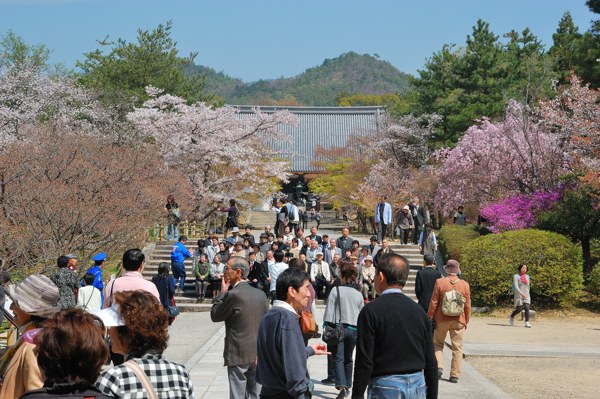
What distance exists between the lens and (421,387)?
3.91 meters

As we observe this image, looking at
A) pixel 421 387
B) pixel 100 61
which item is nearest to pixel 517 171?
pixel 421 387

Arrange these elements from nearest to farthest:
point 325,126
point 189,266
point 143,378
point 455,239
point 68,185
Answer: point 143,378 < point 68,185 < point 189,266 < point 455,239 < point 325,126

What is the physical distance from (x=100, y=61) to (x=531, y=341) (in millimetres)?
28424

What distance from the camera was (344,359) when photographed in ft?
24.3

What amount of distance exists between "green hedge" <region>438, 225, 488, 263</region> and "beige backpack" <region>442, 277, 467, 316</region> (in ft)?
31.2

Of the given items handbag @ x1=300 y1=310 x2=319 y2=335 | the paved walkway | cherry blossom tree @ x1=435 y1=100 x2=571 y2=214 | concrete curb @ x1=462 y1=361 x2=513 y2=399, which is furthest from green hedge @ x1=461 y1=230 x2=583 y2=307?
handbag @ x1=300 y1=310 x2=319 y2=335

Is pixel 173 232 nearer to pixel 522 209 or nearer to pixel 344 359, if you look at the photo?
pixel 522 209

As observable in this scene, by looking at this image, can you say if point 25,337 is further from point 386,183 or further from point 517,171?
point 386,183

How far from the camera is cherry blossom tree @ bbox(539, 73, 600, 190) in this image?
56.5ft

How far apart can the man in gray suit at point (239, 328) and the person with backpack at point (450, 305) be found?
334 cm

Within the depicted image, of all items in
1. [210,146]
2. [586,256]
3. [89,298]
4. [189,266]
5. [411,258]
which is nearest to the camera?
[89,298]

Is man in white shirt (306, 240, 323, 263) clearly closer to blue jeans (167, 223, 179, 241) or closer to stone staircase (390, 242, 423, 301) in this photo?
stone staircase (390, 242, 423, 301)

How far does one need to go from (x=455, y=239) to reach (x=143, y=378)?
16.8 meters

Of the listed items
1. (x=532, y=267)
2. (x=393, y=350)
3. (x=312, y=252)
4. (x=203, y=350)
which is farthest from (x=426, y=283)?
(x=532, y=267)
